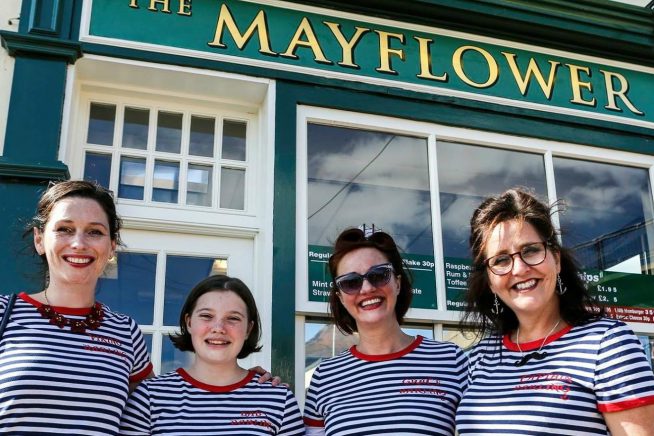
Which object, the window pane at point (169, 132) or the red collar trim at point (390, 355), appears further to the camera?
the window pane at point (169, 132)

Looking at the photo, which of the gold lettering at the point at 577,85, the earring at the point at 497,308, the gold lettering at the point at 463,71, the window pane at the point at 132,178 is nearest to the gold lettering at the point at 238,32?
the window pane at the point at 132,178

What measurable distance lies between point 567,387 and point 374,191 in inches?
108

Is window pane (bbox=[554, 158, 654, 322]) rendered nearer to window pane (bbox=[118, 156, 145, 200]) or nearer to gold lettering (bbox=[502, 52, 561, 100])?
gold lettering (bbox=[502, 52, 561, 100])

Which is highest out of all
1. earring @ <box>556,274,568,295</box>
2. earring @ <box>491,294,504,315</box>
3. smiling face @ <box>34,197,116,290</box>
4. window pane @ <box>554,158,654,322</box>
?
window pane @ <box>554,158,654,322</box>

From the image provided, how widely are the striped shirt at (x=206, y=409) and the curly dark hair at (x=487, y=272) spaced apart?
2.60 feet

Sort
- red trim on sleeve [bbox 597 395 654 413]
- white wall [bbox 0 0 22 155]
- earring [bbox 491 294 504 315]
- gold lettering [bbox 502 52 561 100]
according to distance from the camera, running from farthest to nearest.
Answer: gold lettering [bbox 502 52 561 100] < white wall [bbox 0 0 22 155] < earring [bbox 491 294 504 315] < red trim on sleeve [bbox 597 395 654 413]

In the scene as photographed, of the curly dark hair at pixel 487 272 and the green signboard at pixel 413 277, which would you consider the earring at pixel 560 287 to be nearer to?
the curly dark hair at pixel 487 272

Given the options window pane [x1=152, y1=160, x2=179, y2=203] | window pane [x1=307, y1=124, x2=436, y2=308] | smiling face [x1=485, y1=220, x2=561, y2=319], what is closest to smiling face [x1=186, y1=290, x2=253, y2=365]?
smiling face [x1=485, y1=220, x2=561, y2=319]

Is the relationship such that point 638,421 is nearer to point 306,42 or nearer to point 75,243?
point 75,243

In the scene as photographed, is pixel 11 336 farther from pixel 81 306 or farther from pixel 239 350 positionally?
pixel 239 350

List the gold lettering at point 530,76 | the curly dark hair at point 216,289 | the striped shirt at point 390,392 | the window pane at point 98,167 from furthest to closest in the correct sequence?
the gold lettering at point 530,76
the window pane at point 98,167
the curly dark hair at point 216,289
the striped shirt at point 390,392

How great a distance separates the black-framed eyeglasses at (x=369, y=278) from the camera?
258cm

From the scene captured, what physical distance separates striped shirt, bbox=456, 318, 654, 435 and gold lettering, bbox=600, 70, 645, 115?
3.48 m

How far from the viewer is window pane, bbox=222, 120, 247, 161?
450cm
